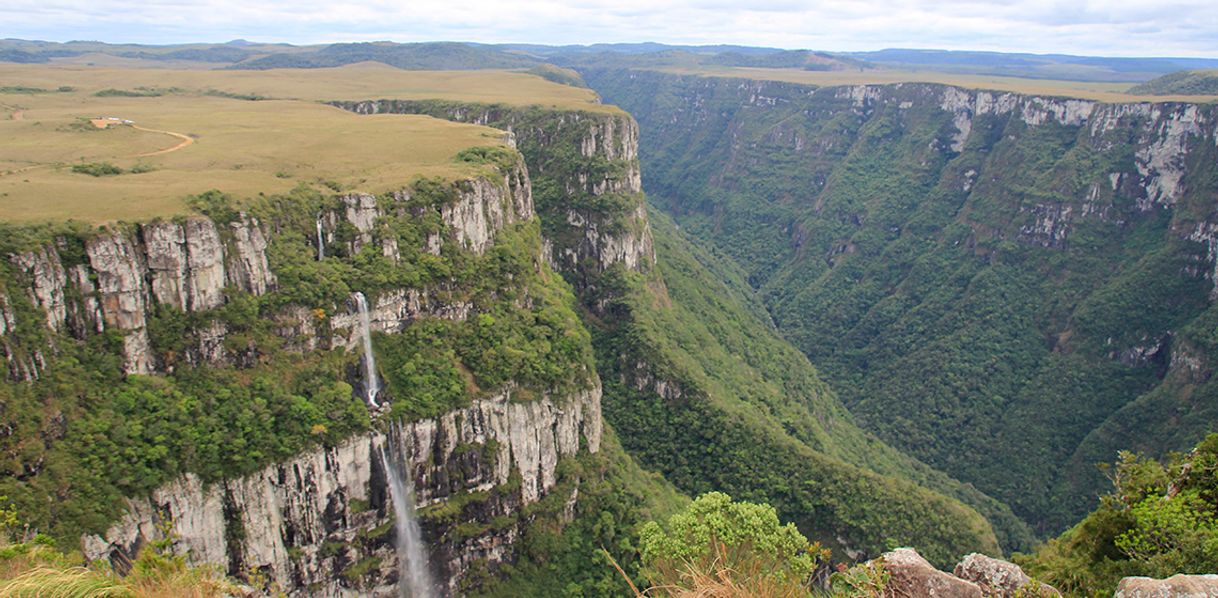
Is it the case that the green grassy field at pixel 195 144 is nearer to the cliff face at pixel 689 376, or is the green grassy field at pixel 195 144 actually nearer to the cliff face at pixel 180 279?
the cliff face at pixel 180 279

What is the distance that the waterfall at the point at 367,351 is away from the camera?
40156 millimetres

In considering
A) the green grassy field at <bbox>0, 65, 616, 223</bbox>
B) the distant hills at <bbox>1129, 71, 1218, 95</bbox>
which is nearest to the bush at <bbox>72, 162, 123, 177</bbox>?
the green grassy field at <bbox>0, 65, 616, 223</bbox>

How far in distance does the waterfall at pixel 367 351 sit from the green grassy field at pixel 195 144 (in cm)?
741

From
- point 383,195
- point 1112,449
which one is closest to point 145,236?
point 383,195

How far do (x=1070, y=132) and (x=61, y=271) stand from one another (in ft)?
398

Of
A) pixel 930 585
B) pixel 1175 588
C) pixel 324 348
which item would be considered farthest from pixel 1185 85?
pixel 930 585

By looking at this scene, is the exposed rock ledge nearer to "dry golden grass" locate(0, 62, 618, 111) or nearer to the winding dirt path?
the winding dirt path

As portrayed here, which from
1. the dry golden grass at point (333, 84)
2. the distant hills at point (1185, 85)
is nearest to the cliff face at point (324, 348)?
the dry golden grass at point (333, 84)

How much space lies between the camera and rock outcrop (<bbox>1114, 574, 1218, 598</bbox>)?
10633 mm

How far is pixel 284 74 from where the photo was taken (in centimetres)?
12225

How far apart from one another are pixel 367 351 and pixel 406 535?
32.3ft

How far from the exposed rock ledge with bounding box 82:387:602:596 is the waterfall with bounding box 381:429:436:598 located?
0.39 metres

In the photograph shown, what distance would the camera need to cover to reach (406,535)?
131 ft

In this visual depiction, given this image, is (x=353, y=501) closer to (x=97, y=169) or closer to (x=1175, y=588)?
(x=97, y=169)
